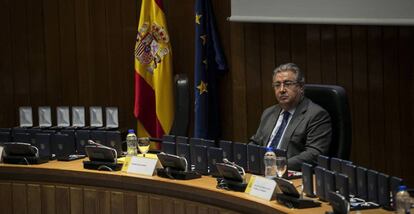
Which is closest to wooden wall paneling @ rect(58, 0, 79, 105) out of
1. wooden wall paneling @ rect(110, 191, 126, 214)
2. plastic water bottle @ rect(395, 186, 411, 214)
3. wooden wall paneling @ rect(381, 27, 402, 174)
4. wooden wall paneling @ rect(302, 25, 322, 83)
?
wooden wall paneling @ rect(302, 25, 322, 83)

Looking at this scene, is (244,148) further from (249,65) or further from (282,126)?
(249,65)

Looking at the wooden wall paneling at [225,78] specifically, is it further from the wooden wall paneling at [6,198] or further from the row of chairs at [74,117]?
the wooden wall paneling at [6,198]

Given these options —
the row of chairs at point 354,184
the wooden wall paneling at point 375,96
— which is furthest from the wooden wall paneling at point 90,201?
the wooden wall paneling at point 375,96

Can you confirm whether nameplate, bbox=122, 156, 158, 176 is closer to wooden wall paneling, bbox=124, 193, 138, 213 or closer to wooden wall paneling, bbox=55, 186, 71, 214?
wooden wall paneling, bbox=124, 193, 138, 213

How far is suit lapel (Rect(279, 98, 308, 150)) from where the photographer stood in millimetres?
5688

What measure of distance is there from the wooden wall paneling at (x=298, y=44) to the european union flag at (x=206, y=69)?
0.70m

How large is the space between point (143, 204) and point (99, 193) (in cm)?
41

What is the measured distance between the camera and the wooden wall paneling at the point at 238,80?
25.0ft

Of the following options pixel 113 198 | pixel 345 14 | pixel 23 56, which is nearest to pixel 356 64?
pixel 345 14

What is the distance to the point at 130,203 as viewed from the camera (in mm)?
5707

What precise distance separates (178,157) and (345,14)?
2.37 m

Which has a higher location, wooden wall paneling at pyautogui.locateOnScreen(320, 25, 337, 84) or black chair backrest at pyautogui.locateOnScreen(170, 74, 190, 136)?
wooden wall paneling at pyautogui.locateOnScreen(320, 25, 337, 84)

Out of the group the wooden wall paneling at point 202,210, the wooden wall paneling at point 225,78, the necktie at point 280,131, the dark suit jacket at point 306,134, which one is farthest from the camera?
the wooden wall paneling at point 225,78

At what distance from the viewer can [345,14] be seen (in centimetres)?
692
